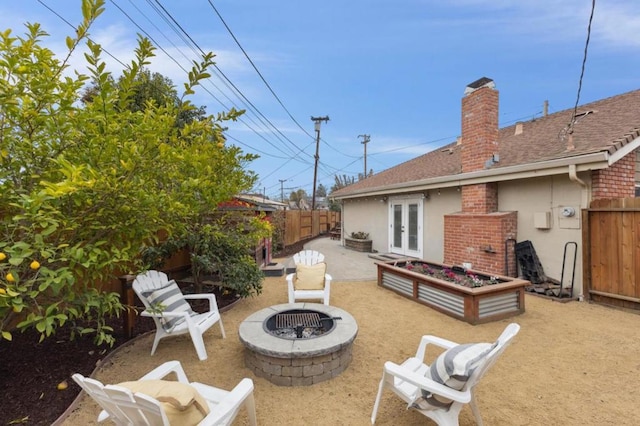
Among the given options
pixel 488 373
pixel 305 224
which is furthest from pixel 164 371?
pixel 305 224

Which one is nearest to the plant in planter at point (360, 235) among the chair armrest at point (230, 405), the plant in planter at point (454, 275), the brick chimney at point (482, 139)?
the brick chimney at point (482, 139)

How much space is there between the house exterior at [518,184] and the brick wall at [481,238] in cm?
2

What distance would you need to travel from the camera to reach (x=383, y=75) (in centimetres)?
1216

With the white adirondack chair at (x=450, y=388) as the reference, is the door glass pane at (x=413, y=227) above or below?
above

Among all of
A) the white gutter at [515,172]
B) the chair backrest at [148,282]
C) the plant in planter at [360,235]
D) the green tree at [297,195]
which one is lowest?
the chair backrest at [148,282]

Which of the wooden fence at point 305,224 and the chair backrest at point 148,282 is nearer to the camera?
the chair backrest at point 148,282

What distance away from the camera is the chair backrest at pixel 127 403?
5.37 feet

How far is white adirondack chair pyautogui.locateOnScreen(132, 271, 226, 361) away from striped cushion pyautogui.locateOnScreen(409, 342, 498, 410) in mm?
2473

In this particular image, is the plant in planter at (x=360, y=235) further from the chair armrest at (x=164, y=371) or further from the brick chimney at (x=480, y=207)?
the chair armrest at (x=164, y=371)

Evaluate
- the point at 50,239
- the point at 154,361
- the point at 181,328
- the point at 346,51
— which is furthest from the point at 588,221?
the point at 346,51

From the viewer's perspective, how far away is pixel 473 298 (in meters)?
4.59

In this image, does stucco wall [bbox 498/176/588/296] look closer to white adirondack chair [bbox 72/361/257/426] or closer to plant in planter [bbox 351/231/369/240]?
plant in planter [bbox 351/231/369/240]

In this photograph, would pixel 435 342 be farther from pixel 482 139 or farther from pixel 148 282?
pixel 482 139

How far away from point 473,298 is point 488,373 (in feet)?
4.96
